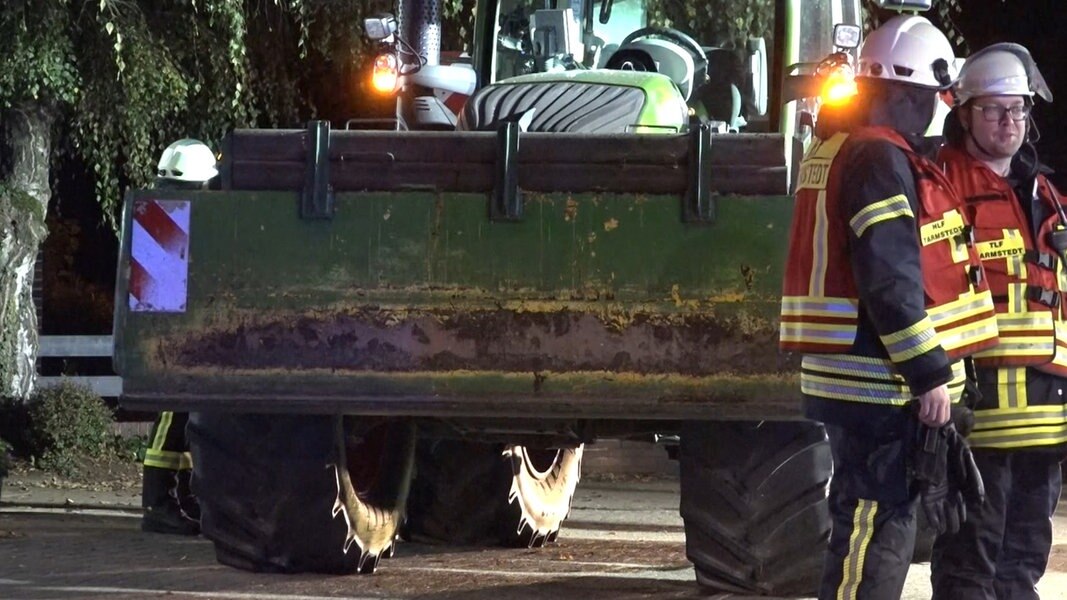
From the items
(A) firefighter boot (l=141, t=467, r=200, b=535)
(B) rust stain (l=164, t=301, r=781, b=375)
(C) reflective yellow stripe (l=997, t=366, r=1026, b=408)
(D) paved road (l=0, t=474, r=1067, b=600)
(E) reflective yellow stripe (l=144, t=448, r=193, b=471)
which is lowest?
(D) paved road (l=0, t=474, r=1067, b=600)

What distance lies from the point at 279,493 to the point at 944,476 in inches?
113

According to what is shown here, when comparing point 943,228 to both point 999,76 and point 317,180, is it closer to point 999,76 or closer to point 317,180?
point 999,76

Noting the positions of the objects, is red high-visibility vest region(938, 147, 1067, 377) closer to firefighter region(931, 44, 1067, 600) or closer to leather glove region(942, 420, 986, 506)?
firefighter region(931, 44, 1067, 600)

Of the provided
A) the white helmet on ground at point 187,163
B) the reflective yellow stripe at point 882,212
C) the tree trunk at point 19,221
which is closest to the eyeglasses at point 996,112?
the reflective yellow stripe at point 882,212

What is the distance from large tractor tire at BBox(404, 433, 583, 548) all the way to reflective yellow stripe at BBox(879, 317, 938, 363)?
3.90 meters

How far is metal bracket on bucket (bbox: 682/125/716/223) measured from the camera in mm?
6137

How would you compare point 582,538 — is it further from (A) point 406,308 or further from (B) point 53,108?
(B) point 53,108

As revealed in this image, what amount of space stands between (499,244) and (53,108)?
25.4 feet

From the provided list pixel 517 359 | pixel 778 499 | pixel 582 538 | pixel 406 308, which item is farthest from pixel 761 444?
pixel 582 538

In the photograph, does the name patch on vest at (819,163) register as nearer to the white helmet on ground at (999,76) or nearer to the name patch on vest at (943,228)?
the name patch on vest at (943,228)

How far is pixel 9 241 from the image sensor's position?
1312 cm

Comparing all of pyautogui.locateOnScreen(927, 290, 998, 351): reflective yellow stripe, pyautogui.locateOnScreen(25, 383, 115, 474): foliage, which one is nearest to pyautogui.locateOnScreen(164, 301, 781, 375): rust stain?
pyautogui.locateOnScreen(927, 290, 998, 351): reflective yellow stripe

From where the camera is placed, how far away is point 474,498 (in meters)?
8.73

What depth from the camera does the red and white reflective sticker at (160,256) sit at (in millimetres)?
6336
